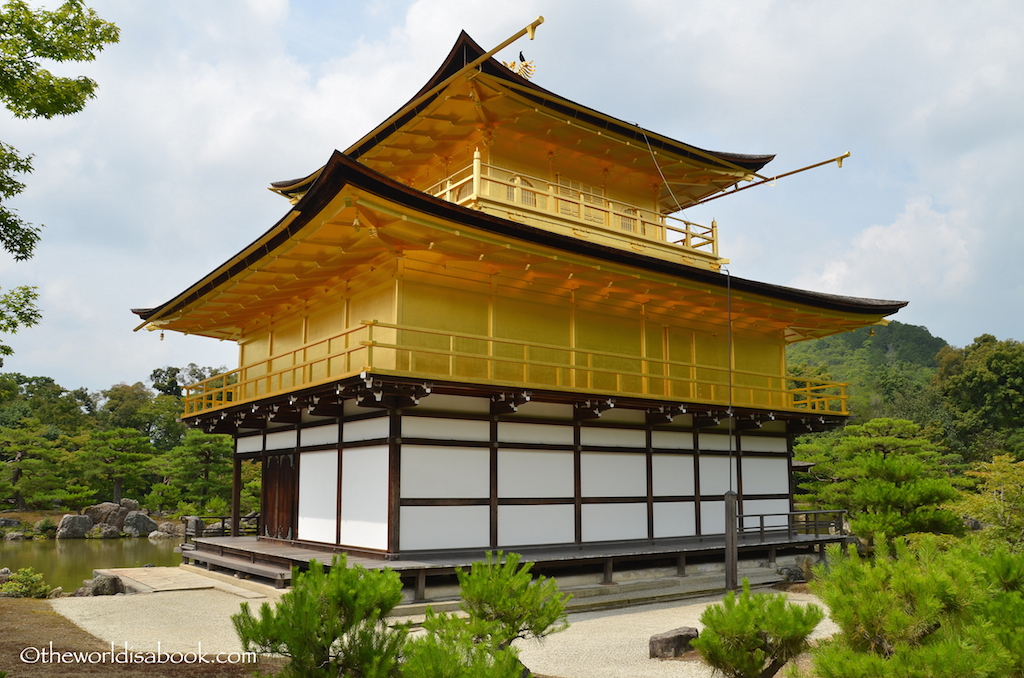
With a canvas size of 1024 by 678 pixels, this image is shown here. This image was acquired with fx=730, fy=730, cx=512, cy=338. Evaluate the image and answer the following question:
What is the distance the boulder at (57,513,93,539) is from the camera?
34094mm

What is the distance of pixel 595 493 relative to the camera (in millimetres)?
15078

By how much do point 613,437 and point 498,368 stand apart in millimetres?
3106

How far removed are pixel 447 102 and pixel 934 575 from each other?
1275 centimetres

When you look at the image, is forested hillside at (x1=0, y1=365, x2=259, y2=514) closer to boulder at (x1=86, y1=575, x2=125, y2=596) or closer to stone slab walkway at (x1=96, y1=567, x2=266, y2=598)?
stone slab walkway at (x1=96, y1=567, x2=266, y2=598)

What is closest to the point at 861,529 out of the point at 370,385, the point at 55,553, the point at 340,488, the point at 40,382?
the point at 370,385

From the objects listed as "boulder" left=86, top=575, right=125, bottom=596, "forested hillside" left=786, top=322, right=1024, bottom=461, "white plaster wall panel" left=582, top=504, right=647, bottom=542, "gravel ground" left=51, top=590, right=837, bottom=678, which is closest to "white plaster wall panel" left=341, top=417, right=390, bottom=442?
"gravel ground" left=51, top=590, right=837, bottom=678

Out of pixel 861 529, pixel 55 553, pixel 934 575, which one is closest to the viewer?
pixel 934 575

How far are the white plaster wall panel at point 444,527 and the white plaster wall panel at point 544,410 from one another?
6.55 ft

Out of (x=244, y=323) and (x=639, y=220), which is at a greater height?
(x=639, y=220)

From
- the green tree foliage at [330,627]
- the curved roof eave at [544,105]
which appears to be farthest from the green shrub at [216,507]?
the green tree foliage at [330,627]

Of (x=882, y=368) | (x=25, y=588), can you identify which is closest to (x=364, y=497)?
(x=25, y=588)

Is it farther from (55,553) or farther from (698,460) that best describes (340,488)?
(55,553)

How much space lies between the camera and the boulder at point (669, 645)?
29.6 feet

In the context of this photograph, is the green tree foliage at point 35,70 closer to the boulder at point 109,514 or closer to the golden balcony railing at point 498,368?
the golden balcony railing at point 498,368
